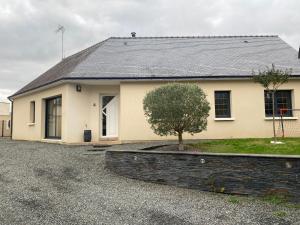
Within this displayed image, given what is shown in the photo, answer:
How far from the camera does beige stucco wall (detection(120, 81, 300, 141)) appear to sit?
14906 mm

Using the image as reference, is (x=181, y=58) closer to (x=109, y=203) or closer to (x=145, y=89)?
(x=145, y=89)

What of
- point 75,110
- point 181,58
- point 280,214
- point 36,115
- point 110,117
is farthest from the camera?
point 36,115

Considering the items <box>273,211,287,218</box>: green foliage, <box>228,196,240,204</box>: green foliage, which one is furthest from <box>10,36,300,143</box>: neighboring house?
<box>273,211,287,218</box>: green foliage

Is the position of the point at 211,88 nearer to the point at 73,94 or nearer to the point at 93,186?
the point at 73,94

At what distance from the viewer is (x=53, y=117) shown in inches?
696

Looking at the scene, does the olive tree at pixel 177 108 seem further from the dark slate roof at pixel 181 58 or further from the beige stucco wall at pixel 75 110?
the beige stucco wall at pixel 75 110

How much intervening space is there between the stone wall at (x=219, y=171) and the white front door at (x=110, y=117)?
7.99 m

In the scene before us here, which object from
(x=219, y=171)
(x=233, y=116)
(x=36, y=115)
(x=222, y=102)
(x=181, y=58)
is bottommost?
(x=219, y=171)

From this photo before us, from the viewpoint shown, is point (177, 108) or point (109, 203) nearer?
point (109, 203)

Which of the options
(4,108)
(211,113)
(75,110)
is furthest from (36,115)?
(4,108)

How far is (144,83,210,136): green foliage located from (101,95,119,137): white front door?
22.3 ft

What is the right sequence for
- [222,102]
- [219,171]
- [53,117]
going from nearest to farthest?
[219,171], [222,102], [53,117]

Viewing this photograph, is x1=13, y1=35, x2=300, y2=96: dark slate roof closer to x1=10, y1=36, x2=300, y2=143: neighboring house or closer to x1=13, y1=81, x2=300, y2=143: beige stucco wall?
x1=10, y1=36, x2=300, y2=143: neighboring house

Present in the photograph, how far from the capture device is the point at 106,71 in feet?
51.6
